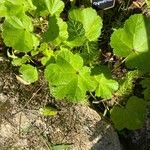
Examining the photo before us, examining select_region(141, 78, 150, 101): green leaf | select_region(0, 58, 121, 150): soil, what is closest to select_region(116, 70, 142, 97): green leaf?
select_region(141, 78, 150, 101): green leaf

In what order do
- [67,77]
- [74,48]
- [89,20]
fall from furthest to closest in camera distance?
1. [74,48]
2. [89,20]
3. [67,77]

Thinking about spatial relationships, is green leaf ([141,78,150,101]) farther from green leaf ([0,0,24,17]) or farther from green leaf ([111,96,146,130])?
green leaf ([0,0,24,17])

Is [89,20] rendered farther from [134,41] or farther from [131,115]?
[131,115]

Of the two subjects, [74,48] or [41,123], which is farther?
[74,48]

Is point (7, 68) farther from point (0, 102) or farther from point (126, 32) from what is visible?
point (126, 32)

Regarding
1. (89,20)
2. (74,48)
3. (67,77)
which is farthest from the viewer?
(74,48)

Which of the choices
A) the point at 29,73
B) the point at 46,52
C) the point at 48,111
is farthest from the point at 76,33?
the point at 48,111
